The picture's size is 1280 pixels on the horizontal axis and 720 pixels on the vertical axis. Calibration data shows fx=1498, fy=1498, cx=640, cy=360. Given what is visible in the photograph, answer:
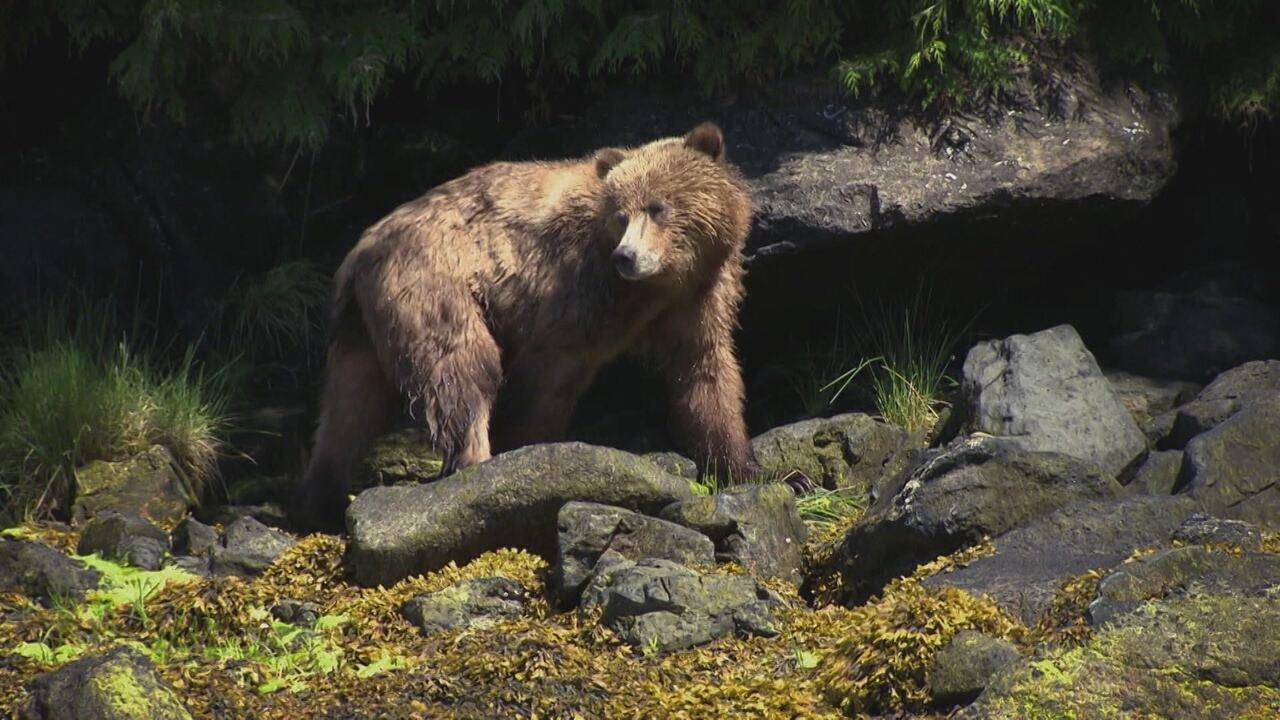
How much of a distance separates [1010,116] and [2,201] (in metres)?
6.03

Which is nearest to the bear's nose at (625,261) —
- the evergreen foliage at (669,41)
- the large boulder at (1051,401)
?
the large boulder at (1051,401)

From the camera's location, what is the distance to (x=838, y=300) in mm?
8336

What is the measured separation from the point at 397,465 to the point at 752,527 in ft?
9.27

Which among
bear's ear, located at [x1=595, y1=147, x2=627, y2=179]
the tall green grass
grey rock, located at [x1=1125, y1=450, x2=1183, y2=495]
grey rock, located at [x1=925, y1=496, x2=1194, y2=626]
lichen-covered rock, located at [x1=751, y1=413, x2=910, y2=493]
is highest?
bear's ear, located at [x1=595, y1=147, x2=627, y2=179]

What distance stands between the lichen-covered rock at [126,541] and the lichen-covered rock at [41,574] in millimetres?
371

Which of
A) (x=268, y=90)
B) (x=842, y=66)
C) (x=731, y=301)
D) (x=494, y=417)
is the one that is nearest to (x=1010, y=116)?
(x=842, y=66)

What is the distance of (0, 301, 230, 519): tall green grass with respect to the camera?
745cm

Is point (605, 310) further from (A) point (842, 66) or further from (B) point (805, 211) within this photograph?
(A) point (842, 66)

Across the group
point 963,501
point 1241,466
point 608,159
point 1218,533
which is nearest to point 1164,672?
point 1218,533

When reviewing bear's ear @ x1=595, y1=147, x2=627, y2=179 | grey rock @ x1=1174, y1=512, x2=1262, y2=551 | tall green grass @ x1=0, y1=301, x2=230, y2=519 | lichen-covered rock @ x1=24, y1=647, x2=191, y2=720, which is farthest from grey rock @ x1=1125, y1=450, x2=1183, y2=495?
tall green grass @ x1=0, y1=301, x2=230, y2=519

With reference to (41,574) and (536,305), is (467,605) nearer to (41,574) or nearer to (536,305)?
(41,574)

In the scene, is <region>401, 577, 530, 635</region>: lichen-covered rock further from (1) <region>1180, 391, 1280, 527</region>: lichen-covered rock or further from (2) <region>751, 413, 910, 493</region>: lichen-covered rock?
(1) <region>1180, 391, 1280, 527</region>: lichen-covered rock

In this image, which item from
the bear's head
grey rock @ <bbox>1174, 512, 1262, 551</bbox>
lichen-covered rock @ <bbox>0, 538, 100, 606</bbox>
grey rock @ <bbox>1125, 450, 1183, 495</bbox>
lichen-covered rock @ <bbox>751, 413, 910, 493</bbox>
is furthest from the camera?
lichen-covered rock @ <bbox>751, 413, 910, 493</bbox>

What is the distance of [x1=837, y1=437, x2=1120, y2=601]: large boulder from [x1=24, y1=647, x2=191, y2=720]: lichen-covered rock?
2.49m
